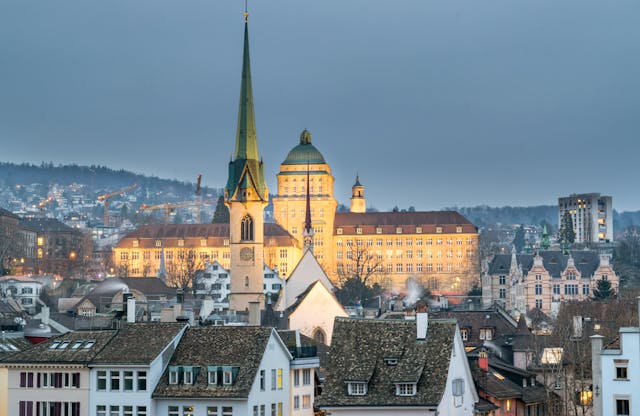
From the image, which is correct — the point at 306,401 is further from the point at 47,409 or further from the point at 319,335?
the point at 319,335

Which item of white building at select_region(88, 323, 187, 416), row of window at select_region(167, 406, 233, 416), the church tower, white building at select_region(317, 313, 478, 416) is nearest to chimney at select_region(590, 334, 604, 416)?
white building at select_region(317, 313, 478, 416)

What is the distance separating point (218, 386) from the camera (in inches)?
2618

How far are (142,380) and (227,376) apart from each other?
12.4 feet

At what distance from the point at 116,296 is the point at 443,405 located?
11284cm

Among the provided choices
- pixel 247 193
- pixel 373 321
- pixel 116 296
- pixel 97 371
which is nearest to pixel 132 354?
pixel 97 371

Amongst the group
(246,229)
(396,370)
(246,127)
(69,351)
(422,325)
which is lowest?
(396,370)

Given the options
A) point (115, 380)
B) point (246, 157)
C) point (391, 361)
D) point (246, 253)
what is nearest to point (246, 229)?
point (246, 253)

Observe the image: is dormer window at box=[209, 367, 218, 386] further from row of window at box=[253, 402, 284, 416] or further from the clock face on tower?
the clock face on tower

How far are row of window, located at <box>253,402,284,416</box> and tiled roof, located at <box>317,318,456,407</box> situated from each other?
216 inches

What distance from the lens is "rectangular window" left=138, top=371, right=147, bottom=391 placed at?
67688mm

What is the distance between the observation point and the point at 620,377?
2432 inches

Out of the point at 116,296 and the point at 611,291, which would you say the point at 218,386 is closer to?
the point at 116,296

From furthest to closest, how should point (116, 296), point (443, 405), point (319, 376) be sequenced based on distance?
point (116, 296) → point (319, 376) → point (443, 405)

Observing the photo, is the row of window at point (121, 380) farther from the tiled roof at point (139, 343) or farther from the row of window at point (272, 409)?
the row of window at point (272, 409)
